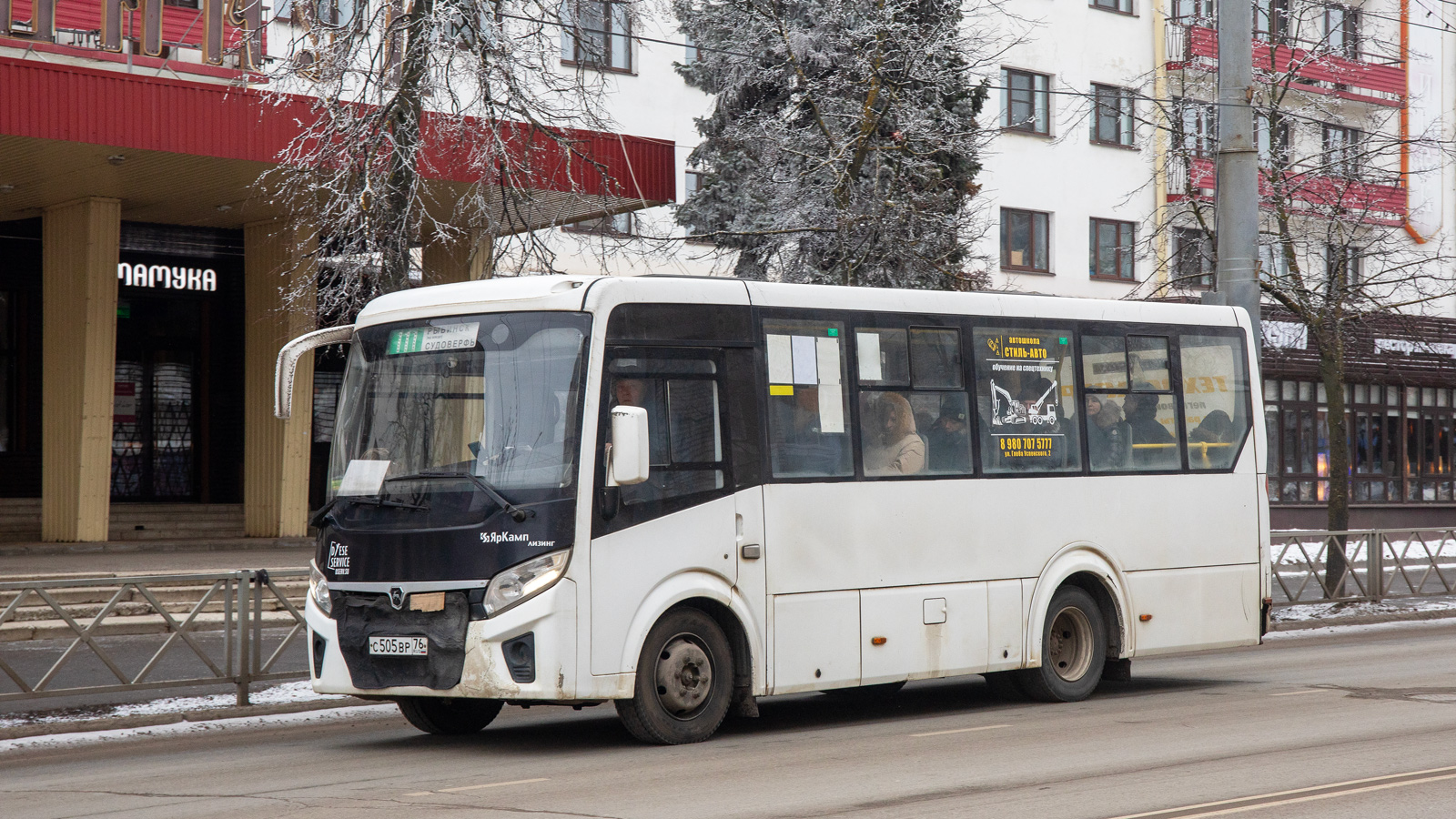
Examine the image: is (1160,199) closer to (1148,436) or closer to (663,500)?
(1148,436)

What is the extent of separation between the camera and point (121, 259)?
26.4 m

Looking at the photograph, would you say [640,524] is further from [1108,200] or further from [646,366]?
[1108,200]

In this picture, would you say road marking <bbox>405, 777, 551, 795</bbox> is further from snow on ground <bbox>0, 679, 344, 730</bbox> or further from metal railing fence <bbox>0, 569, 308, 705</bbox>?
metal railing fence <bbox>0, 569, 308, 705</bbox>

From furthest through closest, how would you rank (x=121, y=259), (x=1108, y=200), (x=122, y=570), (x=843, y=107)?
(x=1108, y=200) → (x=121, y=259) → (x=843, y=107) → (x=122, y=570)

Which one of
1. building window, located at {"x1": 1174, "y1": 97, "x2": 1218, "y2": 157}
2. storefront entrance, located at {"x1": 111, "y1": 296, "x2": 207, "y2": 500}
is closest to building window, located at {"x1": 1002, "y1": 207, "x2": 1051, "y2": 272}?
building window, located at {"x1": 1174, "y1": 97, "x2": 1218, "y2": 157}

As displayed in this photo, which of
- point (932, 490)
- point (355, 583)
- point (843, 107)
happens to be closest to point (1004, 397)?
point (932, 490)

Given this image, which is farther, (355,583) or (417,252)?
(417,252)

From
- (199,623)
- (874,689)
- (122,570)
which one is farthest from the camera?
(122,570)

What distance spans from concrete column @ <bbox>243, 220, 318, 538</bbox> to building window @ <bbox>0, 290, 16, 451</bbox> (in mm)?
3854

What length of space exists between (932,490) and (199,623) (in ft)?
18.8

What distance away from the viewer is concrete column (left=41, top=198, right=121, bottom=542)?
23.6 metres

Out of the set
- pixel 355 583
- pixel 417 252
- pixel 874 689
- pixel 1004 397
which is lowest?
pixel 874 689

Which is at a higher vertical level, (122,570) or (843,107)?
(843,107)

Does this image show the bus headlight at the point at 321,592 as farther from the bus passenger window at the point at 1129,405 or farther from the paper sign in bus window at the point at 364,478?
the bus passenger window at the point at 1129,405
